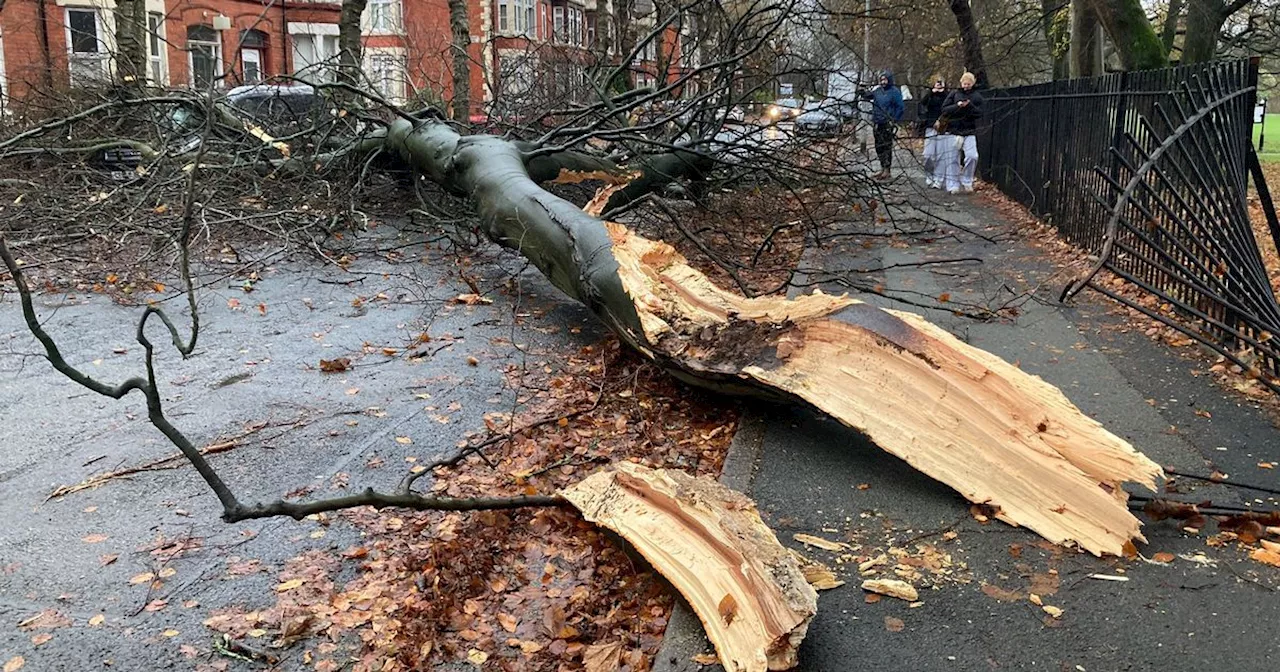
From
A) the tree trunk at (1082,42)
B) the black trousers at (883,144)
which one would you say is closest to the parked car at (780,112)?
the black trousers at (883,144)

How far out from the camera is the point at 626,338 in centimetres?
551

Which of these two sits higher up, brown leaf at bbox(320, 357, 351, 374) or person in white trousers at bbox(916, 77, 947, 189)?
person in white trousers at bbox(916, 77, 947, 189)

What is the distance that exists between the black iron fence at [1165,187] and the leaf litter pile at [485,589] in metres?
2.01

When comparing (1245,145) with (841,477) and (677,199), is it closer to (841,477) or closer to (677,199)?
(841,477)

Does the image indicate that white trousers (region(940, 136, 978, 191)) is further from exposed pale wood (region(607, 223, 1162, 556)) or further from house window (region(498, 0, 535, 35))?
house window (region(498, 0, 535, 35))

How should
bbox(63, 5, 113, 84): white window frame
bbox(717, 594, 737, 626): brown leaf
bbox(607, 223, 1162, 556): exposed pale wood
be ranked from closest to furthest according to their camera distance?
bbox(717, 594, 737, 626): brown leaf → bbox(607, 223, 1162, 556): exposed pale wood → bbox(63, 5, 113, 84): white window frame

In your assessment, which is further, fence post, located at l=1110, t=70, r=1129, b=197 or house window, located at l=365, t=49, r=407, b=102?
house window, located at l=365, t=49, r=407, b=102

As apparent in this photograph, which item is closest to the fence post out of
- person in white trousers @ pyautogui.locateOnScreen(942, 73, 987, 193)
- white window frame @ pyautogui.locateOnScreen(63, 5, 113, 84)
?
person in white trousers @ pyautogui.locateOnScreen(942, 73, 987, 193)

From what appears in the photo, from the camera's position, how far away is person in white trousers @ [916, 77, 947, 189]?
1530cm

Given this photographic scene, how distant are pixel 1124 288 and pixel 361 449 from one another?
20.7 feet

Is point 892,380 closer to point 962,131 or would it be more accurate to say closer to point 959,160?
point 962,131

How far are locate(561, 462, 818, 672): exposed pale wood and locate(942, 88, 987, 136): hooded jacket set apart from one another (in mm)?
12085

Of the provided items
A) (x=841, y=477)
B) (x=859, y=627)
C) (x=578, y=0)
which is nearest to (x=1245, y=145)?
(x=841, y=477)

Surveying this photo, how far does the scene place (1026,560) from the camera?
3.51 meters
